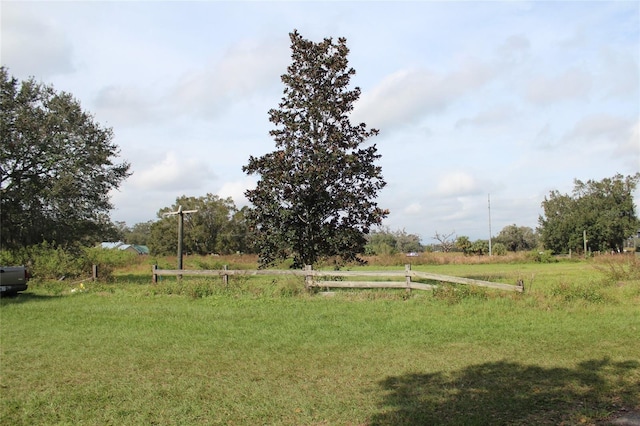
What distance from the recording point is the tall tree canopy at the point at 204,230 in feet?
223

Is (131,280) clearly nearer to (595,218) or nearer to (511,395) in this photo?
(511,395)

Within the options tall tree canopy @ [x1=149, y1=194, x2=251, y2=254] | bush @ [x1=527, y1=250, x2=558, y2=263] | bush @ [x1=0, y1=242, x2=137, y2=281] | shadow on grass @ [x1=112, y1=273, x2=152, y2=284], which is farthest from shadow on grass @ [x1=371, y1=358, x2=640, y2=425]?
tall tree canopy @ [x1=149, y1=194, x2=251, y2=254]

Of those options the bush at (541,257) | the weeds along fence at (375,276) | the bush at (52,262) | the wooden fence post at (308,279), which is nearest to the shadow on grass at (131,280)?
the bush at (52,262)

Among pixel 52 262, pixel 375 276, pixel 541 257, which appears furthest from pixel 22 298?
pixel 541 257

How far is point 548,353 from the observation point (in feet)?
23.1

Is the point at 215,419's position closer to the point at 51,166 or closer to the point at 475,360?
the point at 475,360

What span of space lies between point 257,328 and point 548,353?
5224 millimetres

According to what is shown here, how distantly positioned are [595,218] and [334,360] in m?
76.8

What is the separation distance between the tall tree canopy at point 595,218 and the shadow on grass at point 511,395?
72.9 m

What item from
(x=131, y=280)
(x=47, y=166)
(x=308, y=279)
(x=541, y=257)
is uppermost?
(x=47, y=166)

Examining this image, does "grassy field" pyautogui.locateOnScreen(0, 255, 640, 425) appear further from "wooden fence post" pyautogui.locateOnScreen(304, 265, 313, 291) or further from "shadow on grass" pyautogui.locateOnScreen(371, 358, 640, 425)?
"wooden fence post" pyautogui.locateOnScreen(304, 265, 313, 291)

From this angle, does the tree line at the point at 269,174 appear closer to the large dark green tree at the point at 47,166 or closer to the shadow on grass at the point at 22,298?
the large dark green tree at the point at 47,166

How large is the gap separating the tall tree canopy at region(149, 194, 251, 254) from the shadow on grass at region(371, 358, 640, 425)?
62593mm

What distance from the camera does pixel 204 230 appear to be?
68312 millimetres
